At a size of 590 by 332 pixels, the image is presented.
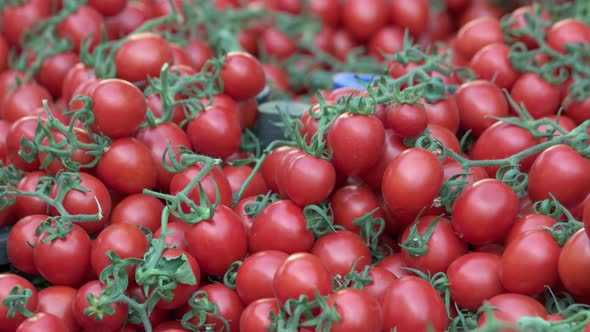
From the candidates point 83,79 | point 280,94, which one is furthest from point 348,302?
point 280,94

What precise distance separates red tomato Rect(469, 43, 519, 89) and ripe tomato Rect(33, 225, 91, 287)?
120 centimetres

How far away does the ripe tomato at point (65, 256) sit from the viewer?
1.53m

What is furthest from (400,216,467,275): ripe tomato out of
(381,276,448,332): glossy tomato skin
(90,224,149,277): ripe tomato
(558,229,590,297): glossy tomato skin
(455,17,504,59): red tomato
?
(455,17,504,59): red tomato

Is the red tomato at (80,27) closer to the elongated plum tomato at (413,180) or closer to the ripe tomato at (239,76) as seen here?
the ripe tomato at (239,76)

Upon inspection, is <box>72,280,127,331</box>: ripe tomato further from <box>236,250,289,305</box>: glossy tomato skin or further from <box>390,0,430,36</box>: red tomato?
<box>390,0,430,36</box>: red tomato

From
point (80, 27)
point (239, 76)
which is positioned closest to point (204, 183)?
point (239, 76)

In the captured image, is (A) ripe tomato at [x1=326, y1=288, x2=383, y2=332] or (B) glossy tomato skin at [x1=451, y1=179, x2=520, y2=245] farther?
(B) glossy tomato skin at [x1=451, y1=179, x2=520, y2=245]

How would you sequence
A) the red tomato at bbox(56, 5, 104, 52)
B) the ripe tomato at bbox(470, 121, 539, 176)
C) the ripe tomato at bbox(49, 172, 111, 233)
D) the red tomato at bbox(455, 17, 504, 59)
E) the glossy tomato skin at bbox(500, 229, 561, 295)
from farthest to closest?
the red tomato at bbox(56, 5, 104, 52), the red tomato at bbox(455, 17, 504, 59), the ripe tomato at bbox(470, 121, 539, 176), the ripe tomato at bbox(49, 172, 111, 233), the glossy tomato skin at bbox(500, 229, 561, 295)

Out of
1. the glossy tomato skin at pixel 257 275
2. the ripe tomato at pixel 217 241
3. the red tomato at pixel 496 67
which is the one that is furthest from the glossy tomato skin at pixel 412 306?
the red tomato at pixel 496 67

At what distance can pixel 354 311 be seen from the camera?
50.7 inches

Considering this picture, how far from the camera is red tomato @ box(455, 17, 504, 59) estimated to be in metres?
2.31

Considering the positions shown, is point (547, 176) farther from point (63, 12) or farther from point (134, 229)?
point (63, 12)

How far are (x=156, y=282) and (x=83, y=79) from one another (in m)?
0.88

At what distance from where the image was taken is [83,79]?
2.10 meters
